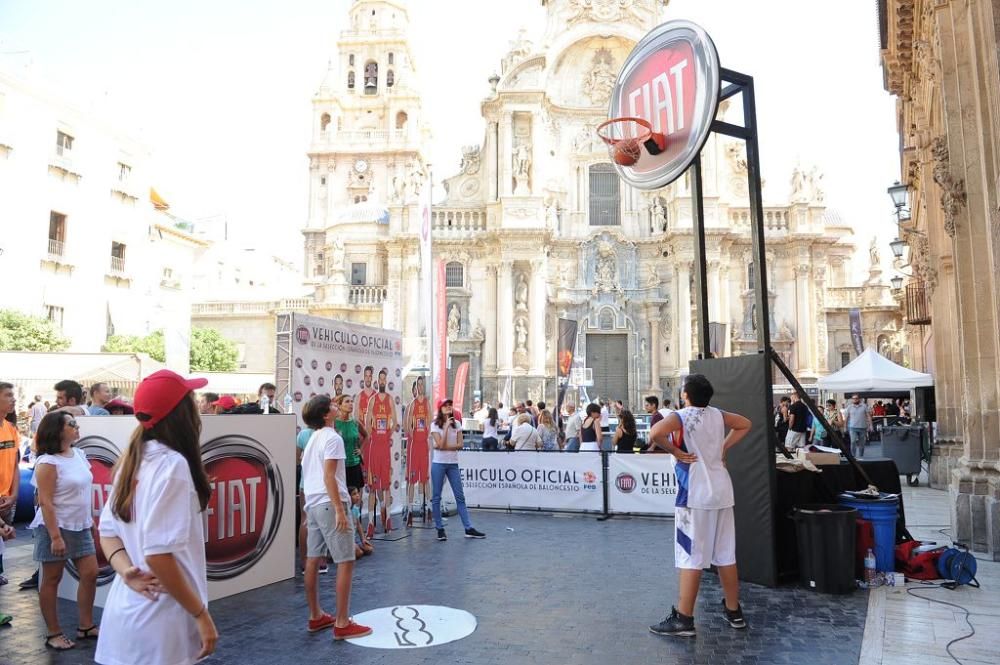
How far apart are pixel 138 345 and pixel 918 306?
101ft

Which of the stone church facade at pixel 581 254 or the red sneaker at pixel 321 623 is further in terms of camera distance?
the stone church facade at pixel 581 254

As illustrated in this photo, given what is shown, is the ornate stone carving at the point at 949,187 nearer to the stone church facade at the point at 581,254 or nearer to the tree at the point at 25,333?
the stone church facade at the point at 581,254

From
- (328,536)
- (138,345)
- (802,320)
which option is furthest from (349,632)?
(802,320)

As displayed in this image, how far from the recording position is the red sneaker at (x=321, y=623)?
5.76m

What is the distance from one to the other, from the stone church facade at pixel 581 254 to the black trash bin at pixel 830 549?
23795mm

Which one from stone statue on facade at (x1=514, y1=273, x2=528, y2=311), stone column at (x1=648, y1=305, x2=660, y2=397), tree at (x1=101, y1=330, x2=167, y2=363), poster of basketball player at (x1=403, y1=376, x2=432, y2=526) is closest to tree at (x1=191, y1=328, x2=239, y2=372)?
tree at (x1=101, y1=330, x2=167, y2=363)

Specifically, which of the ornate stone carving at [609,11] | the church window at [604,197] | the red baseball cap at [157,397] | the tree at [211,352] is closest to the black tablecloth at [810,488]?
the red baseball cap at [157,397]

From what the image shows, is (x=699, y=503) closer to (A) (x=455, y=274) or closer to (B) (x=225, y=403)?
(B) (x=225, y=403)

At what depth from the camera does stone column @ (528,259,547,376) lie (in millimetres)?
31359

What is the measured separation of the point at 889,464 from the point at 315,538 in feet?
22.0

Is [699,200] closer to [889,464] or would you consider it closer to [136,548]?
[889,464]

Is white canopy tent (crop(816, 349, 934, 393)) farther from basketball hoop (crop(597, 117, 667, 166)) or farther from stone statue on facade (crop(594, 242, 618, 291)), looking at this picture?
stone statue on facade (crop(594, 242, 618, 291))

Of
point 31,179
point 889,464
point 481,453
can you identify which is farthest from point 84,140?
point 889,464

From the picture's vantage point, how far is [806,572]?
7.01 m
